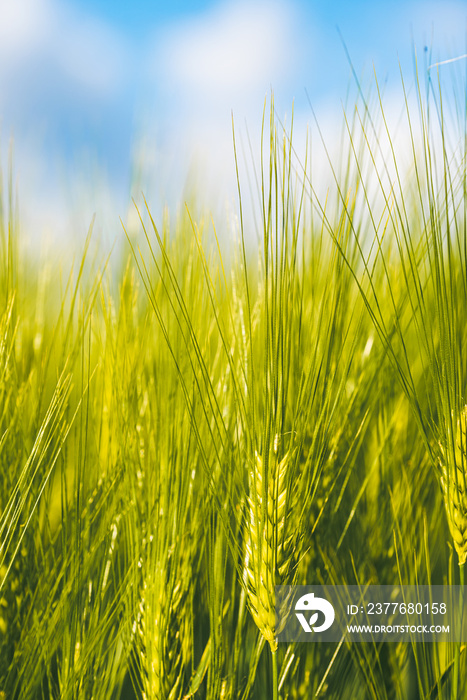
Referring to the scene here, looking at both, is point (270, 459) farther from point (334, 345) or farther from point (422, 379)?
point (422, 379)

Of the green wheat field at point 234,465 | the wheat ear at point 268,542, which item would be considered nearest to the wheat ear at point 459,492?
the green wheat field at point 234,465

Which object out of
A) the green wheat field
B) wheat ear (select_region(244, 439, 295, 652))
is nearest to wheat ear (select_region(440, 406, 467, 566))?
the green wheat field

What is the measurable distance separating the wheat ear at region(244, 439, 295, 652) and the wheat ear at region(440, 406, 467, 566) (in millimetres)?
140

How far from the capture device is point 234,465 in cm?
46

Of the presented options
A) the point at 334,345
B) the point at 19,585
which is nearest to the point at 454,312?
the point at 334,345

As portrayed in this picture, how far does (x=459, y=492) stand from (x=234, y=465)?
0.20 meters

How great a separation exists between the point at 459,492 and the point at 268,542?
0.56 ft

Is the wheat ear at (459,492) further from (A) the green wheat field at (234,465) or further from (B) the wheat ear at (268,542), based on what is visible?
(B) the wheat ear at (268,542)

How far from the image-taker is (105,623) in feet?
1.55

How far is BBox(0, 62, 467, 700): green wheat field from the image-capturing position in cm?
42

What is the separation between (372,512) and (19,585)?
0.42 metres

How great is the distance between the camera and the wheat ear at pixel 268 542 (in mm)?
402

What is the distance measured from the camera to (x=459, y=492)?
42cm

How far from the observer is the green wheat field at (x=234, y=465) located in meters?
0.42
